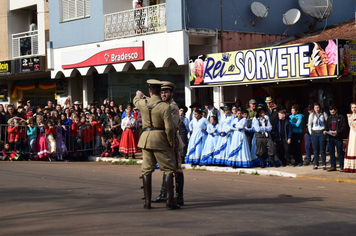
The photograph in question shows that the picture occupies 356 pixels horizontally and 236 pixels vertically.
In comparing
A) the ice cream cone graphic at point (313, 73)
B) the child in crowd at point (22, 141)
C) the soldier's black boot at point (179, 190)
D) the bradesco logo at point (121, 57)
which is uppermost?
the bradesco logo at point (121, 57)

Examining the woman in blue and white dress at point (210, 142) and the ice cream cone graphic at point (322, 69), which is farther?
the woman in blue and white dress at point (210, 142)

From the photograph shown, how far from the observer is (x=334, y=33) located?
21.3 metres

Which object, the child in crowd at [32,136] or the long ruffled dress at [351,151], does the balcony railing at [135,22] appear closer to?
the child in crowd at [32,136]

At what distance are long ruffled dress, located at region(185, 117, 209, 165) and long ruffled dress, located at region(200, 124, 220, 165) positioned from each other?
8.6 inches

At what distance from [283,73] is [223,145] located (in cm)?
314

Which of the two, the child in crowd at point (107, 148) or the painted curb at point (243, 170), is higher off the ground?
the child in crowd at point (107, 148)

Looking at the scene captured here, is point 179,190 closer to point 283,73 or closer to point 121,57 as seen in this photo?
point 283,73

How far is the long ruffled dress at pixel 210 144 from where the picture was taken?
1641 centimetres

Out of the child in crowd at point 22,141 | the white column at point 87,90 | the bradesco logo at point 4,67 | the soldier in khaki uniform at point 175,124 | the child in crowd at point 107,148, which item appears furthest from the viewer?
the bradesco logo at point 4,67

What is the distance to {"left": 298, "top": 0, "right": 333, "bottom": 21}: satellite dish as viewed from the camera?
2225 cm

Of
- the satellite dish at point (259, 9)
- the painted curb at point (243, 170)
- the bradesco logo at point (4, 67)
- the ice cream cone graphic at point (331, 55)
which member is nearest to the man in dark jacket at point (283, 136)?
the painted curb at point (243, 170)

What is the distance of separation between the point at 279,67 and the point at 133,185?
7274mm

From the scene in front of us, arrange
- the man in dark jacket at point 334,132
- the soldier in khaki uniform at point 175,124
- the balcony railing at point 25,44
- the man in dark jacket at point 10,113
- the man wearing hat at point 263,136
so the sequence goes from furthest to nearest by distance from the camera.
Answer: the balcony railing at point 25,44
the man in dark jacket at point 10,113
the man wearing hat at point 263,136
the man in dark jacket at point 334,132
the soldier in khaki uniform at point 175,124

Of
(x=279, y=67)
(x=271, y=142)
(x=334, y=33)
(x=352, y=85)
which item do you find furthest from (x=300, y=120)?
(x=334, y=33)
